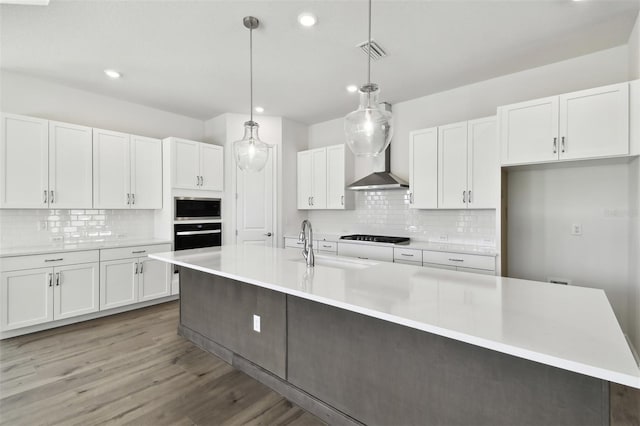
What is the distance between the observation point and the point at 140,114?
461 centimetres

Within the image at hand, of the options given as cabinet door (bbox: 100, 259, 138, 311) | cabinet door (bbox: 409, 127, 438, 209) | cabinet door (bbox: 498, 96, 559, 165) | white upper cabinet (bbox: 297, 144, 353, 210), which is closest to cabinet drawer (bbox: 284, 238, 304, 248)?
white upper cabinet (bbox: 297, 144, 353, 210)

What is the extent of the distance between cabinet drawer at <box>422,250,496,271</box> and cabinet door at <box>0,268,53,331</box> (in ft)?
14.0

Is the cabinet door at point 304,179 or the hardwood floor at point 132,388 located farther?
the cabinet door at point 304,179

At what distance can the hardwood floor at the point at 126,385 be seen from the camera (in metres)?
1.98

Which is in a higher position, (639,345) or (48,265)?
(48,265)

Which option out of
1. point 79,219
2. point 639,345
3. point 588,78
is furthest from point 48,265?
point 588,78

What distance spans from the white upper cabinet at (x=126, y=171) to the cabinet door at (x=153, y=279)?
85 cm

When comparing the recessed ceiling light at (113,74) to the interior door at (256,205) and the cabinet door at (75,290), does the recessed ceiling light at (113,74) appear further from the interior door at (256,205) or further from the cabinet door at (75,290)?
the cabinet door at (75,290)

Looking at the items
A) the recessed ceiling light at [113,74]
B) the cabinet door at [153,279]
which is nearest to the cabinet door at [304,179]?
the cabinet door at [153,279]

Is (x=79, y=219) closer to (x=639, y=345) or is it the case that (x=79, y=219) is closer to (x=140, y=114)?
(x=140, y=114)

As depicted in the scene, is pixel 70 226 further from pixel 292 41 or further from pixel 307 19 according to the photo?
pixel 307 19

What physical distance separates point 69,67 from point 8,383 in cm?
315

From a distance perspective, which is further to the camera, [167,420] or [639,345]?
[639,345]

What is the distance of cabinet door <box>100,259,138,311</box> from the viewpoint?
3752mm
